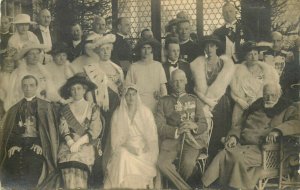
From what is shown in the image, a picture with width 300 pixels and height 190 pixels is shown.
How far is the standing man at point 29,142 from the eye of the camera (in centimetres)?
547

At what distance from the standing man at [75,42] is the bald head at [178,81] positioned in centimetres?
104

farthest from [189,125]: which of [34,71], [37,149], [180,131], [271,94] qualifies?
[34,71]

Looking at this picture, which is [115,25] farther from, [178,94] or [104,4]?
[178,94]

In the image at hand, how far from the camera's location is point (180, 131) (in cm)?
529

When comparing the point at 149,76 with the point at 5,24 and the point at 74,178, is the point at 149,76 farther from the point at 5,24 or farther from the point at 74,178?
the point at 5,24

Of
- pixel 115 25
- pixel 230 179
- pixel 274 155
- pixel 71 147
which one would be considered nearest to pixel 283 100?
pixel 274 155

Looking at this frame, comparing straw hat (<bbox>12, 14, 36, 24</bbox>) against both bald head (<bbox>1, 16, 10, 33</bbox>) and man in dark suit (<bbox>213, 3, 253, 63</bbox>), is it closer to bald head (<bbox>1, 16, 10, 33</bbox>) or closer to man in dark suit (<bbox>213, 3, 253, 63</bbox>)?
bald head (<bbox>1, 16, 10, 33</bbox>)

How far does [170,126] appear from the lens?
209 inches

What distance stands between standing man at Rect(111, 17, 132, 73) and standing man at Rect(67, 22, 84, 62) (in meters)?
0.36

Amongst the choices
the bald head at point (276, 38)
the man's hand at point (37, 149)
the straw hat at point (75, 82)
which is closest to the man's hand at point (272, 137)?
the bald head at point (276, 38)

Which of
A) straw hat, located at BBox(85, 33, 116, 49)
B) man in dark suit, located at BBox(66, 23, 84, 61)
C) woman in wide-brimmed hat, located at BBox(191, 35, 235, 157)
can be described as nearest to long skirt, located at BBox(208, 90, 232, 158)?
woman in wide-brimmed hat, located at BBox(191, 35, 235, 157)

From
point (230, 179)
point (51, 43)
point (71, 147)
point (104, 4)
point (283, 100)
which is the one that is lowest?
point (230, 179)

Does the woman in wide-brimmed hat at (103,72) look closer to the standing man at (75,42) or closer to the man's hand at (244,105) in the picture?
the standing man at (75,42)

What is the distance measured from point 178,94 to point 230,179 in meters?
1.03
